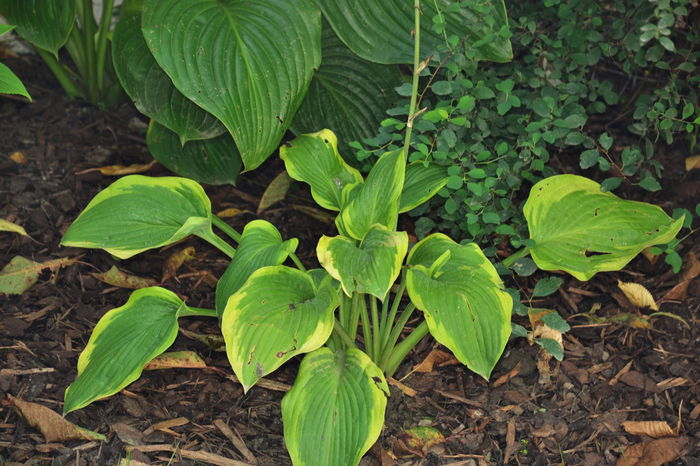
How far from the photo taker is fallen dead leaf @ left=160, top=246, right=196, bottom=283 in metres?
2.20

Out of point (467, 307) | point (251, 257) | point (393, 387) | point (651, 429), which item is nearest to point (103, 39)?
point (251, 257)

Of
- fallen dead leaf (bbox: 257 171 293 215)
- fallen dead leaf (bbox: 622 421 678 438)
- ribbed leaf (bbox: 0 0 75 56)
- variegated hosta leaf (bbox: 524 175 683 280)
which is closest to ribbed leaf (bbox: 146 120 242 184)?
fallen dead leaf (bbox: 257 171 293 215)

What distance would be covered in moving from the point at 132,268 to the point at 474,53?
3.80ft

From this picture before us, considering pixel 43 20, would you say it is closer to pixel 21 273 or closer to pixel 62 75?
pixel 62 75

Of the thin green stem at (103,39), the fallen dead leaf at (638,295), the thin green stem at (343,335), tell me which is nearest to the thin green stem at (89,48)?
the thin green stem at (103,39)

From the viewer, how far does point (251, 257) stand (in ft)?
5.77

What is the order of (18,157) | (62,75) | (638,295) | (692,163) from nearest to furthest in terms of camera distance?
(638,295), (692,163), (18,157), (62,75)

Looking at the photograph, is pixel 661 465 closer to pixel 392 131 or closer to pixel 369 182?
pixel 369 182

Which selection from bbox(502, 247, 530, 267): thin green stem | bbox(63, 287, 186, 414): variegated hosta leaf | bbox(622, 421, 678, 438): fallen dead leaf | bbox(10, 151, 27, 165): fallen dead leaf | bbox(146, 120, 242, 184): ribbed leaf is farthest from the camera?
bbox(10, 151, 27, 165): fallen dead leaf

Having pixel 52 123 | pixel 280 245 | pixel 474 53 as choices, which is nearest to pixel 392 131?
pixel 474 53

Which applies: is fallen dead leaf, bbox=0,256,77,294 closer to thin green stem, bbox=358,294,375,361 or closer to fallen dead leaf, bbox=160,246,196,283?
fallen dead leaf, bbox=160,246,196,283

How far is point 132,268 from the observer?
2227mm

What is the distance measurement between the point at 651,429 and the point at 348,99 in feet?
4.24

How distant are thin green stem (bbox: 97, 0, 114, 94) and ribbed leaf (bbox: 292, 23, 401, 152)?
2.30 ft
